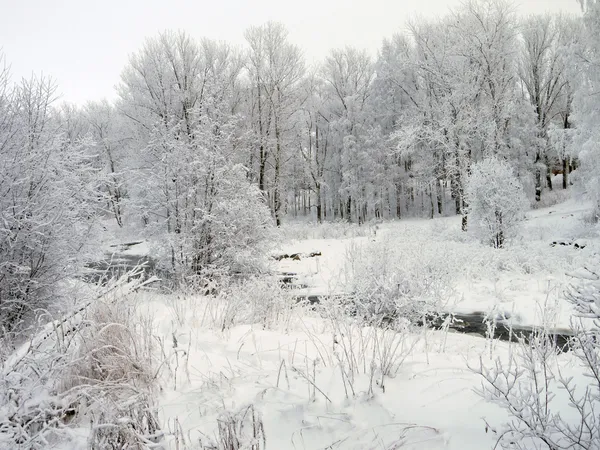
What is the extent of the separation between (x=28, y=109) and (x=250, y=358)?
6.12m

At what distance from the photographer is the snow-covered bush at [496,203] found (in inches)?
492

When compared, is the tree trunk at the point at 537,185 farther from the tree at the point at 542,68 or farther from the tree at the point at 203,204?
the tree at the point at 203,204

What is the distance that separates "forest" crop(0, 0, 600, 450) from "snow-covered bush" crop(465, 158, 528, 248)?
0.10 metres

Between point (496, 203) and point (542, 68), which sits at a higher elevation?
point (542, 68)

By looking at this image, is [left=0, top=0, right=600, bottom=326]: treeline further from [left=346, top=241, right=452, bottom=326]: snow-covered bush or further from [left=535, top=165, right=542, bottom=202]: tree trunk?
[left=346, top=241, right=452, bottom=326]: snow-covered bush

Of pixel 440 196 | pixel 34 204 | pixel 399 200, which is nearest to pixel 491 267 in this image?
pixel 34 204

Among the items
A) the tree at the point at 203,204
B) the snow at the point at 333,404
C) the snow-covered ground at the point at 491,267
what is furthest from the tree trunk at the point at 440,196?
the snow at the point at 333,404

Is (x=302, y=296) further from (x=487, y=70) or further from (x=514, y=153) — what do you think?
(x=514, y=153)

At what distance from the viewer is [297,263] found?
1406 centimetres

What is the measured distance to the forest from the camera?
208cm

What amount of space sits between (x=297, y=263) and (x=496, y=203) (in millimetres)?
7372

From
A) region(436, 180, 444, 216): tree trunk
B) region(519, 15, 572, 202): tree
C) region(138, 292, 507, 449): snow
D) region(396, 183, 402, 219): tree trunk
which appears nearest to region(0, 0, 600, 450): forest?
region(138, 292, 507, 449): snow

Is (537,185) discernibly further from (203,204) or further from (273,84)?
Answer: (203,204)

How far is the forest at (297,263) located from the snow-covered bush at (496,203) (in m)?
0.10
